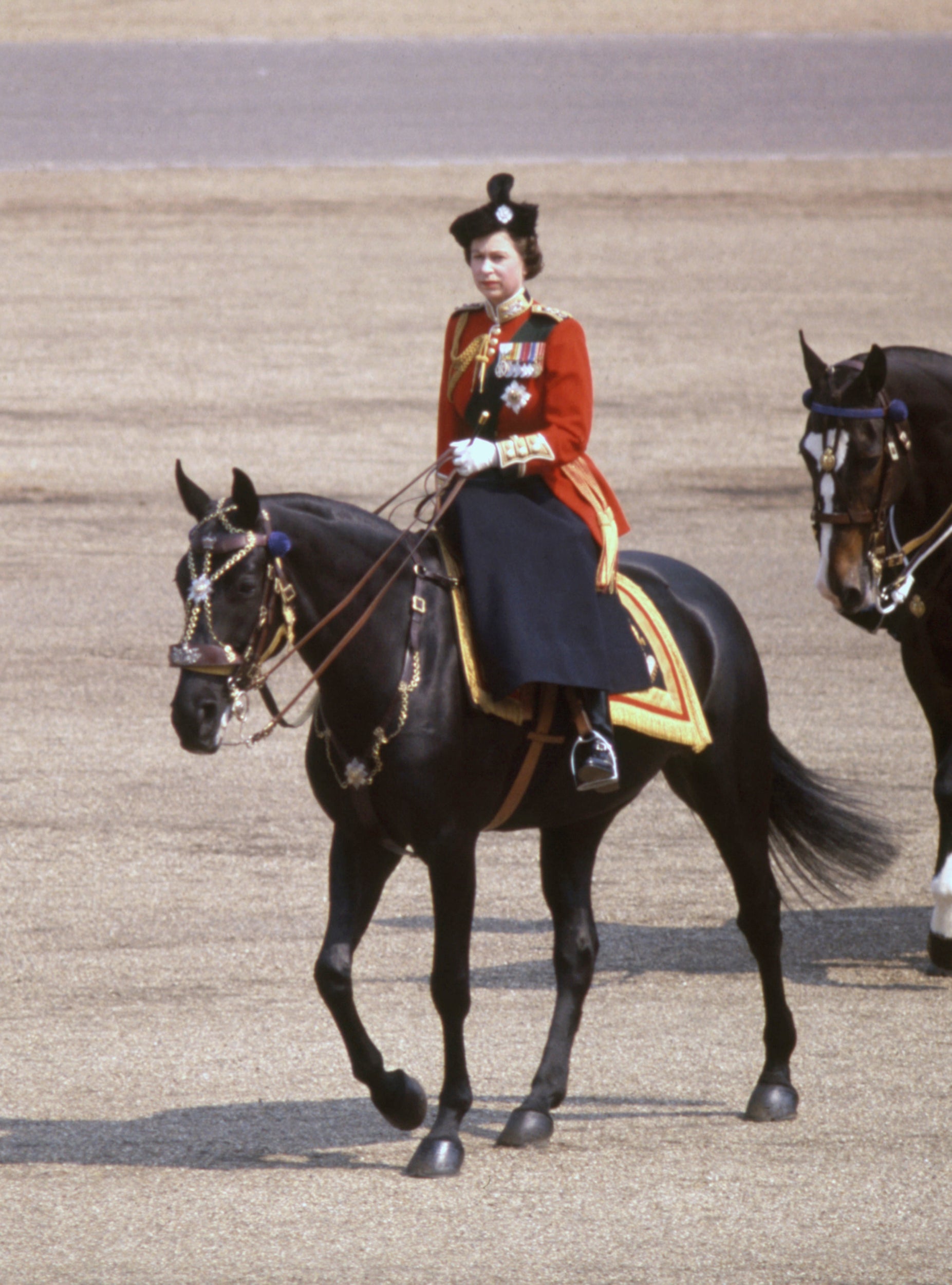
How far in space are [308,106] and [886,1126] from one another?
25256 mm

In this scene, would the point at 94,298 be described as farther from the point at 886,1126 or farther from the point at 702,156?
the point at 886,1126

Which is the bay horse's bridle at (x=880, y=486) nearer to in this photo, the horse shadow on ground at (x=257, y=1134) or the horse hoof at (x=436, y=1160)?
the horse shadow on ground at (x=257, y=1134)

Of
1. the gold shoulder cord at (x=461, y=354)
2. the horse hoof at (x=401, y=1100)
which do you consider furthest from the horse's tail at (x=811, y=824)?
the horse hoof at (x=401, y=1100)

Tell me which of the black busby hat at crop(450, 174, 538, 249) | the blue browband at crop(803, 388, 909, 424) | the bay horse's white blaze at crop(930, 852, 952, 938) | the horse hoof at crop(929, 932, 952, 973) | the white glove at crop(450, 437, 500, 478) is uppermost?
the black busby hat at crop(450, 174, 538, 249)

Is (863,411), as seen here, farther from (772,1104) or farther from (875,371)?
(772,1104)

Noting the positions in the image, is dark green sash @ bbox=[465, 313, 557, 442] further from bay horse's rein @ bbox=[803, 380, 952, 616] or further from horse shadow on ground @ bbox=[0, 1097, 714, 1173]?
horse shadow on ground @ bbox=[0, 1097, 714, 1173]

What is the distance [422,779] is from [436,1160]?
83 cm

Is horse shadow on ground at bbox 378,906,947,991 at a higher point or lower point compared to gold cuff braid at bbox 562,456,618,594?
lower

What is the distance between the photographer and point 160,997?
649cm

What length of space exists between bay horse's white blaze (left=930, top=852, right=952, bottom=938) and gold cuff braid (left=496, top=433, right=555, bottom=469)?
7.39 ft

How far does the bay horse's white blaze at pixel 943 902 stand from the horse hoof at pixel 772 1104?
1.40 metres

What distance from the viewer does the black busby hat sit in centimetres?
532

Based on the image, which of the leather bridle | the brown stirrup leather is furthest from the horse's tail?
the leather bridle

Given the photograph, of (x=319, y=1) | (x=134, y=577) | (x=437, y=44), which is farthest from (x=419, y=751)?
(x=319, y=1)
